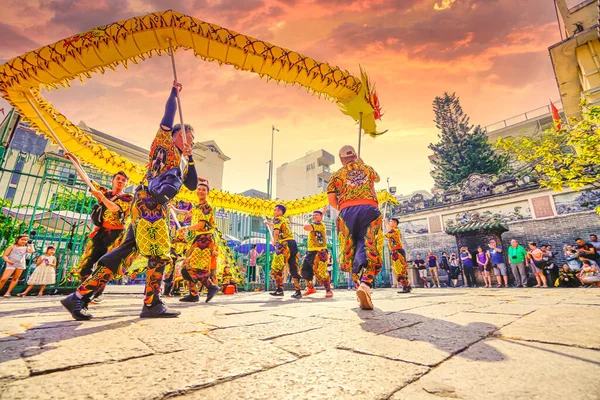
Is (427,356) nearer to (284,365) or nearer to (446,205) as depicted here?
(284,365)

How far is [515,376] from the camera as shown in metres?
1.02

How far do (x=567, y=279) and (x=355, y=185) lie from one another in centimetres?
1193

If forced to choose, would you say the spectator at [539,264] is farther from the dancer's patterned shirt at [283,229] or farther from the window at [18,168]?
the window at [18,168]

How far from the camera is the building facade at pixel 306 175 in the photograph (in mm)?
36250

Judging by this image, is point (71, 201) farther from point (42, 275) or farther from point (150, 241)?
point (150, 241)

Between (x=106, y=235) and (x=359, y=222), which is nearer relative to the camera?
(x=359, y=222)

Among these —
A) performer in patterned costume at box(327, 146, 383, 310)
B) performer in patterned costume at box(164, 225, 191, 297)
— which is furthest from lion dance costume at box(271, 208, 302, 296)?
performer in patterned costume at box(327, 146, 383, 310)

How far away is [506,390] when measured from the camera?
0.91m

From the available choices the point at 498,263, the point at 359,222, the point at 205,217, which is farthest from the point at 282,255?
the point at 498,263

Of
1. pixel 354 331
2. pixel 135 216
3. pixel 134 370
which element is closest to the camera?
pixel 134 370

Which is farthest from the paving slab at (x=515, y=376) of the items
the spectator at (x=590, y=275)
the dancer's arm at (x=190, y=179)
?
the spectator at (x=590, y=275)

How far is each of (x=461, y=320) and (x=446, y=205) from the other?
16.8 meters

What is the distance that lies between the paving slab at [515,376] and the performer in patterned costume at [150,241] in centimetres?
238

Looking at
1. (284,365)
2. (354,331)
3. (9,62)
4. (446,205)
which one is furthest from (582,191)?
(9,62)
